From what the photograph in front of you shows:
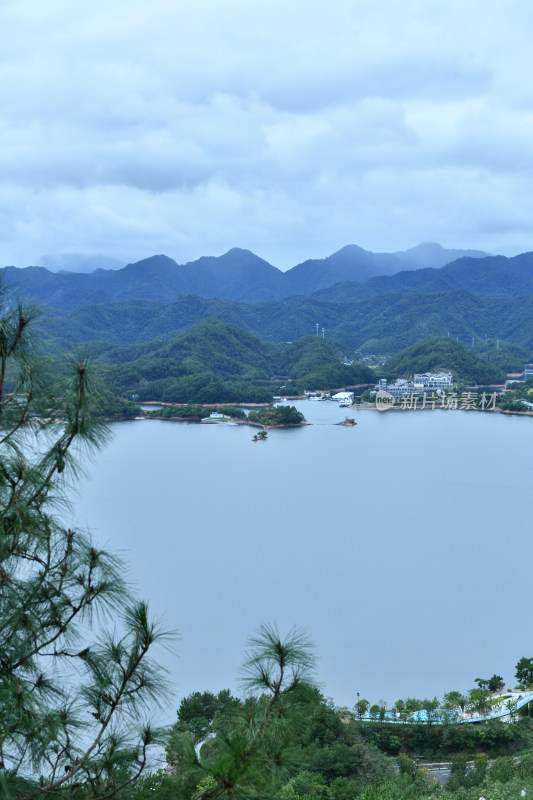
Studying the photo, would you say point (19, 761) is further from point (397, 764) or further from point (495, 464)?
point (495, 464)

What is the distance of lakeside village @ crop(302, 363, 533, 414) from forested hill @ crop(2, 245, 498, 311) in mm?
33173

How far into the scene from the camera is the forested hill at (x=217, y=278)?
185 feet

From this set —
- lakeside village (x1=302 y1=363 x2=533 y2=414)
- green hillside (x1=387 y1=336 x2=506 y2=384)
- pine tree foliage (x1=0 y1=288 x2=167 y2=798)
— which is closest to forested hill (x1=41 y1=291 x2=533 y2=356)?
green hillside (x1=387 y1=336 x2=506 y2=384)

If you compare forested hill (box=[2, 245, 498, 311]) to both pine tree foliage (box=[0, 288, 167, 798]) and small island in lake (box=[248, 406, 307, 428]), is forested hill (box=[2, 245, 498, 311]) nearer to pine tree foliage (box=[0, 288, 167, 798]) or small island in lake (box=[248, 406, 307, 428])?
small island in lake (box=[248, 406, 307, 428])

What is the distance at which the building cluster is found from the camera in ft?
79.4

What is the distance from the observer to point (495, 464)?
13312mm

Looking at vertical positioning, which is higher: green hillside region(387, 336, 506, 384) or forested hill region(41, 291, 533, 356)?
forested hill region(41, 291, 533, 356)

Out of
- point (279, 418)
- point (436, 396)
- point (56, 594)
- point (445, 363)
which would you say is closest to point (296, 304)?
point (445, 363)

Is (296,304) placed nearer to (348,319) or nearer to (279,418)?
(348,319)

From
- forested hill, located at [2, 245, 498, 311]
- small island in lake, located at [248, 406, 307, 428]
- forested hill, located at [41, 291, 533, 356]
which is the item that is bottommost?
small island in lake, located at [248, 406, 307, 428]

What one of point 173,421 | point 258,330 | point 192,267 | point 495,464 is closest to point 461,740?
point 495,464

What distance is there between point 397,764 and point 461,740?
0.55 m

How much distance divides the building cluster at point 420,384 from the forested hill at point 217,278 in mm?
32711

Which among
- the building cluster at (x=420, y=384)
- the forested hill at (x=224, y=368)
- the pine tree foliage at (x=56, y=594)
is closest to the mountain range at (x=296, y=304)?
the forested hill at (x=224, y=368)
